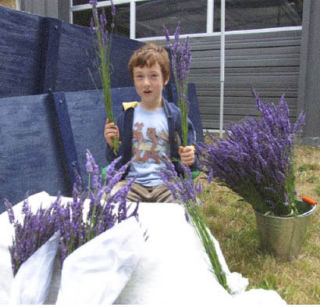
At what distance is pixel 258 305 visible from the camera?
1.08 m

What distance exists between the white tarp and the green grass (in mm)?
561

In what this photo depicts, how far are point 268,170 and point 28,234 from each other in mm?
1230

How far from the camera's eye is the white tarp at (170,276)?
1.07m

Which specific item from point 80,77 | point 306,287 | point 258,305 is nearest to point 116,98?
point 80,77

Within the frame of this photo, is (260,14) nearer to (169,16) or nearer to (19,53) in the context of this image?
(169,16)

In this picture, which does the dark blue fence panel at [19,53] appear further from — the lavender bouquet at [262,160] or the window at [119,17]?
the window at [119,17]

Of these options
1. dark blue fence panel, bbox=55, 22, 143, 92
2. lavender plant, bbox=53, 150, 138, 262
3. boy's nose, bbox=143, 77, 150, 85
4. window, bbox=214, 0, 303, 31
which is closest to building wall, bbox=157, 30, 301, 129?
window, bbox=214, 0, 303, 31

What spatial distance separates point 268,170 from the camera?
1800 mm

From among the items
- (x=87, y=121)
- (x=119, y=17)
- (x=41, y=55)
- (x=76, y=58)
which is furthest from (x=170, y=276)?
(x=119, y=17)

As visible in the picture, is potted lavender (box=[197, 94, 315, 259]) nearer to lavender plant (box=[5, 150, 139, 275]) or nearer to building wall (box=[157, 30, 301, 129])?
lavender plant (box=[5, 150, 139, 275])

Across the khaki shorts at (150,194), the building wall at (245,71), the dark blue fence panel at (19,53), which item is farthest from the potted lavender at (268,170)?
the building wall at (245,71)

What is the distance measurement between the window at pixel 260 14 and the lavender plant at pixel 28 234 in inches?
232

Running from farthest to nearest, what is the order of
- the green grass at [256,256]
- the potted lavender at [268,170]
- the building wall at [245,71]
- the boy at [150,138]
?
1. the building wall at [245,71]
2. the boy at [150,138]
3. the potted lavender at [268,170]
4. the green grass at [256,256]

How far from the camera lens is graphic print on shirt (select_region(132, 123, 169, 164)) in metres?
1.97
